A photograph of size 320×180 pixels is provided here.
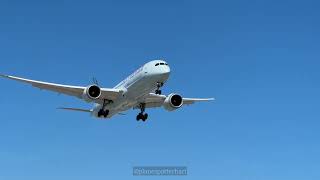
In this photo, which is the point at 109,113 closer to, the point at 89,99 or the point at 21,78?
the point at 89,99

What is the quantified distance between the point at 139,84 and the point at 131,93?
7.38 feet

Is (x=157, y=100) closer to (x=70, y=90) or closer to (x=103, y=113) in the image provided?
(x=103, y=113)

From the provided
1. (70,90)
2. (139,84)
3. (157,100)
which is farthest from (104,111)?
(139,84)

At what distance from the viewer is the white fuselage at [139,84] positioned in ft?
230

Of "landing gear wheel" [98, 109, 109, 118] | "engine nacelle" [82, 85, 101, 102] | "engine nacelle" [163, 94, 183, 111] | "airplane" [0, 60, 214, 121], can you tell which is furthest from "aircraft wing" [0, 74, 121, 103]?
"engine nacelle" [163, 94, 183, 111]

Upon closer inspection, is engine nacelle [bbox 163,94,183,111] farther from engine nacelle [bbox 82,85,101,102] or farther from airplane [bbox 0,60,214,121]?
engine nacelle [bbox 82,85,101,102]

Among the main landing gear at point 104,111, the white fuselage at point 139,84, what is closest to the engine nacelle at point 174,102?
the white fuselage at point 139,84

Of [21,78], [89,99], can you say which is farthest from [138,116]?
[21,78]

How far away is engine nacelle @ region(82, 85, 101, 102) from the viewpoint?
7363 centimetres

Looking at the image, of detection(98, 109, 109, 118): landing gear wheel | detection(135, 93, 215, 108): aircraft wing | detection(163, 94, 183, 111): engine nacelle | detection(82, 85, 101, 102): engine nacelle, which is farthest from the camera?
detection(163, 94, 183, 111): engine nacelle

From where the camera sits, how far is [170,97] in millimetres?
78438

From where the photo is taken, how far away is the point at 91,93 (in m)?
73.9

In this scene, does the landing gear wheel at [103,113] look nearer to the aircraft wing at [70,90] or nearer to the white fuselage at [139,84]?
the white fuselage at [139,84]

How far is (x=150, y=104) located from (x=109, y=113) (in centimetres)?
609
